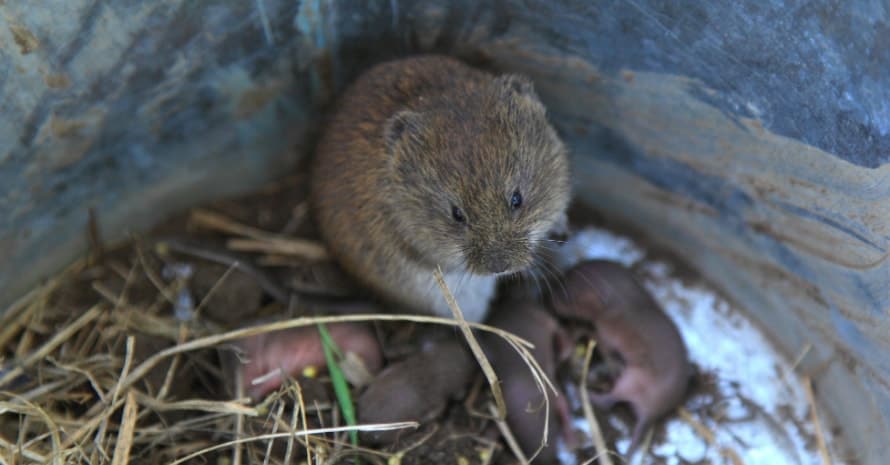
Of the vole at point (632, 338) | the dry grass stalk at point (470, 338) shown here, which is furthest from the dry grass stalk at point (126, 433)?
the vole at point (632, 338)

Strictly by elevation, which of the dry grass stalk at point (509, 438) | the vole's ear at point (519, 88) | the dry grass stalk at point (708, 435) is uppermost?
the vole's ear at point (519, 88)

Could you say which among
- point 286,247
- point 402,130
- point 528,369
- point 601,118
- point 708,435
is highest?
point 402,130

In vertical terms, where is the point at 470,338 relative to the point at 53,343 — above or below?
above

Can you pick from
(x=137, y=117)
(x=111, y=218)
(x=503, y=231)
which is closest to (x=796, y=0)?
(x=503, y=231)

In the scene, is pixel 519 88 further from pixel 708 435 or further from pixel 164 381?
pixel 164 381

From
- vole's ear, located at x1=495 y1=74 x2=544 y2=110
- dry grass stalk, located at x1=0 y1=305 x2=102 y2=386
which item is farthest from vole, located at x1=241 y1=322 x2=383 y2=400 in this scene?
vole's ear, located at x1=495 y1=74 x2=544 y2=110

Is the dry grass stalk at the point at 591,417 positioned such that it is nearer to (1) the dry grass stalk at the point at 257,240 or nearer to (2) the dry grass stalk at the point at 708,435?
(2) the dry grass stalk at the point at 708,435

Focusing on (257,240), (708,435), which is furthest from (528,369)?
(257,240)
